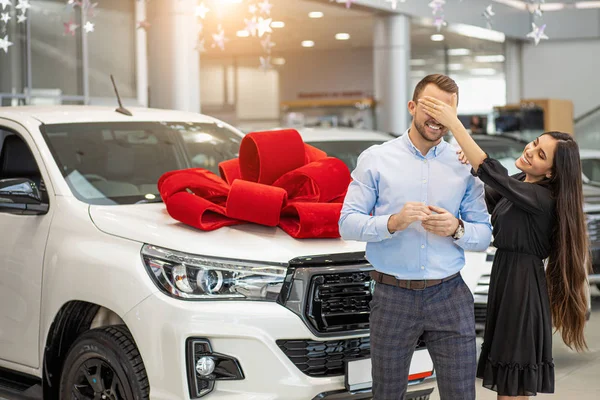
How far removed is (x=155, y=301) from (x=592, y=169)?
27.0 ft

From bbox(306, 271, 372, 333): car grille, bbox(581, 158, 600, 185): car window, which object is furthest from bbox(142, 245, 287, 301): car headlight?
bbox(581, 158, 600, 185): car window

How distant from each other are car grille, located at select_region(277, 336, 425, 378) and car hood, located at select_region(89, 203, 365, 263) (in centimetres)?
35

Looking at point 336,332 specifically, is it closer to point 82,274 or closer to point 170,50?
point 82,274

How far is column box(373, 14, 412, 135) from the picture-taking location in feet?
Result: 71.9

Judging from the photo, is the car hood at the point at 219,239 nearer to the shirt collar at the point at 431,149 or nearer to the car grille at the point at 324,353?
the car grille at the point at 324,353

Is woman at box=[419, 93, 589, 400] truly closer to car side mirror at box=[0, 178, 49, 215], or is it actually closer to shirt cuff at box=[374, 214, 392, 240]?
→ shirt cuff at box=[374, 214, 392, 240]

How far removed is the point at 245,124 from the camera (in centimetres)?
3441

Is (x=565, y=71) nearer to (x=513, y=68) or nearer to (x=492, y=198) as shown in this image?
(x=513, y=68)

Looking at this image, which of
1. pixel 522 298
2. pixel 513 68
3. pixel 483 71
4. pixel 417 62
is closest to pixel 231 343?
pixel 522 298

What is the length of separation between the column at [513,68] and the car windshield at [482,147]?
2057 cm

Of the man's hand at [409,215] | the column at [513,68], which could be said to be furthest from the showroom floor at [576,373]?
the column at [513,68]

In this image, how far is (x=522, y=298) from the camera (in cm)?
377

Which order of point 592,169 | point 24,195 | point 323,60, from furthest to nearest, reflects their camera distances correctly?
point 323,60 < point 592,169 < point 24,195

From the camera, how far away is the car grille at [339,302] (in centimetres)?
378
